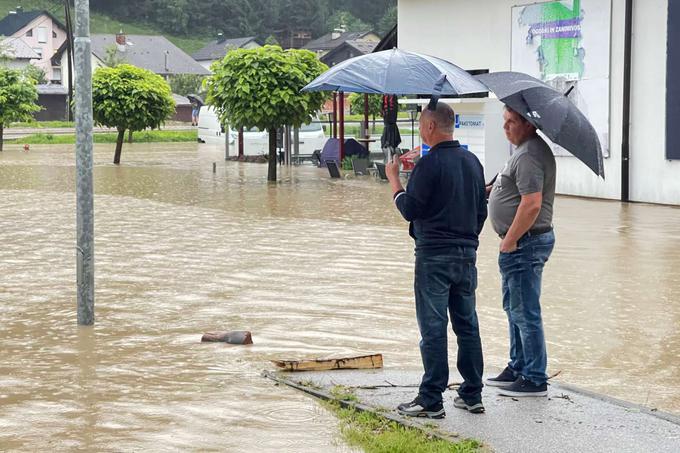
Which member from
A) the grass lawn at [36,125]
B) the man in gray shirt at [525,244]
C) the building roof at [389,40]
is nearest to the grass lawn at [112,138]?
the grass lawn at [36,125]

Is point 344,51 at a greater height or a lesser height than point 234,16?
lesser

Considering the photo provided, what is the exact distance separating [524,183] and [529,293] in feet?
2.08

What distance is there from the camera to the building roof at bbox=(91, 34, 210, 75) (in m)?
110

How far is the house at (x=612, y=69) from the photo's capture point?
843 inches

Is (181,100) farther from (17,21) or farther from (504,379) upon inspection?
(504,379)

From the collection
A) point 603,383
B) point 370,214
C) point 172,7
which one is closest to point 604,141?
point 370,214

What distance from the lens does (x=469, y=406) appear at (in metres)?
6.54

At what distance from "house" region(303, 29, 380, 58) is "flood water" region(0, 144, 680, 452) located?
328 feet

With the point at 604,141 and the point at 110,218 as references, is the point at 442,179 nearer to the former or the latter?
the point at 110,218

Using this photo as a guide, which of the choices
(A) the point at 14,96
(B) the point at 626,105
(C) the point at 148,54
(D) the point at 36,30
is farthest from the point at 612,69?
(D) the point at 36,30

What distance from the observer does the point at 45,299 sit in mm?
11047

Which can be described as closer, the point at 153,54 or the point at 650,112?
the point at 650,112

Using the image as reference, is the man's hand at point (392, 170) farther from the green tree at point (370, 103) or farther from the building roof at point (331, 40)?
the building roof at point (331, 40)

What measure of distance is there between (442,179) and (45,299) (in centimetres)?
578
